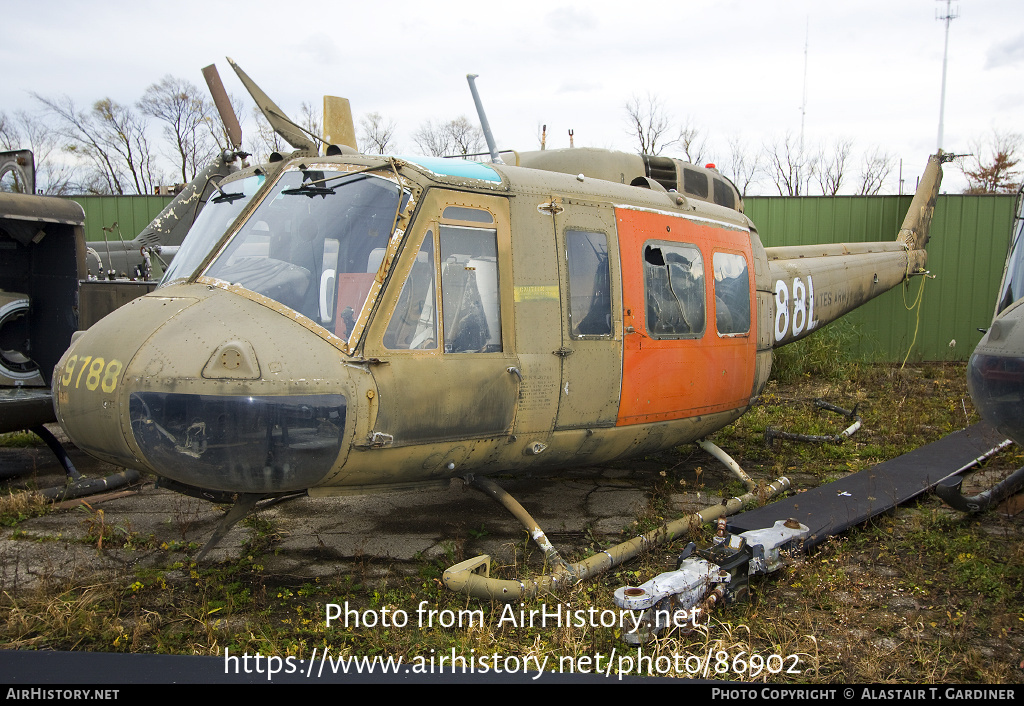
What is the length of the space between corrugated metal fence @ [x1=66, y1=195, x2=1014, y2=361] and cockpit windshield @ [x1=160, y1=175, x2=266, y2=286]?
1015 cm

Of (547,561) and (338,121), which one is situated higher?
(338,121)

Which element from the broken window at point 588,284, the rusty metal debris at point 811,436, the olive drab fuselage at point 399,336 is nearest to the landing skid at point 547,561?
the olive drab fuselage at point 399,336

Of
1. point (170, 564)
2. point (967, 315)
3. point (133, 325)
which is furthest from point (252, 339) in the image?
point (967, 315)

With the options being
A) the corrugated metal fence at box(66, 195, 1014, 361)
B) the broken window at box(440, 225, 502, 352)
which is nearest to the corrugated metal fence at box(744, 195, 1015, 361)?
the corrugated metal fence at box(66, 195, 1014, 361)

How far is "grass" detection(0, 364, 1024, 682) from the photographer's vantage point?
2.94 meters

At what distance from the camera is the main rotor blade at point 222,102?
207 inches

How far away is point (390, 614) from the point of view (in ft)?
11.0

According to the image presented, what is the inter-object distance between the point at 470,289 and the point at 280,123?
147 cm

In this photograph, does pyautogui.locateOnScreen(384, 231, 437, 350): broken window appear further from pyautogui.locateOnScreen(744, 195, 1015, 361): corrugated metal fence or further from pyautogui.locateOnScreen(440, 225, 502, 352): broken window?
pyautogui.locateOnScreen(744, 195, 1015, 361): corrugated metal fence

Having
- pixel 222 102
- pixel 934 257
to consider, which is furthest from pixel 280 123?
pixel 934 257

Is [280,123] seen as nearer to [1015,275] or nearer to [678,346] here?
[678,346]

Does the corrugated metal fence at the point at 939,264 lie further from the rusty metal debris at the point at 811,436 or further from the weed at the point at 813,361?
the rusty metal debris at the point at 811,436

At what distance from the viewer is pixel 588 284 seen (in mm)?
4219

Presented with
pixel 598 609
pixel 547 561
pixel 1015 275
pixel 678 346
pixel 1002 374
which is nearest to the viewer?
pixel 1002 374
